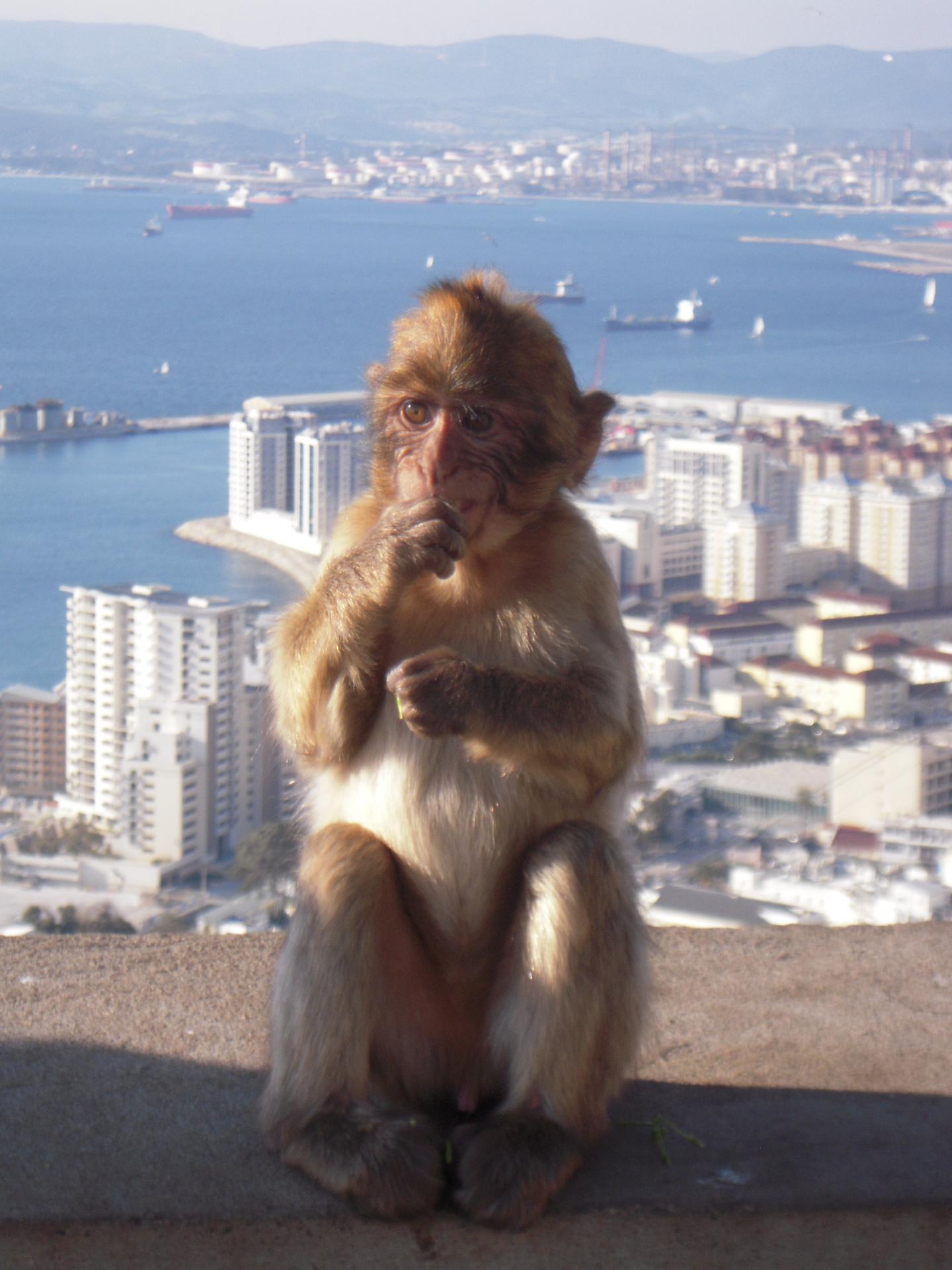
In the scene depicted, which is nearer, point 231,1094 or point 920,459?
point 231,1094

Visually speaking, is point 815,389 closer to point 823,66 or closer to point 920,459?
point 823,66

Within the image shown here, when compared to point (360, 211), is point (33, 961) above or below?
below

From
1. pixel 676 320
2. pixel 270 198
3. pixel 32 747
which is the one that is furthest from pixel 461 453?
pixel 270 198

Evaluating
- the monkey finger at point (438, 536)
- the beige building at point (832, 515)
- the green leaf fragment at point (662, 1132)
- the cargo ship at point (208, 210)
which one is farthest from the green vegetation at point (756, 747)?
the cargo ship at point (208, 210)

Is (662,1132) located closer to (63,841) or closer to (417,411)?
(417,411)

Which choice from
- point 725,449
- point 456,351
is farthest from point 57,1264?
point 725,449

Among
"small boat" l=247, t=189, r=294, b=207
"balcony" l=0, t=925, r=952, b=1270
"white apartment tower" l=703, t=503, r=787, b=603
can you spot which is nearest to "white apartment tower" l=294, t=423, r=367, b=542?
"white apartment tower" l=703, t=503, r=787, b=603
